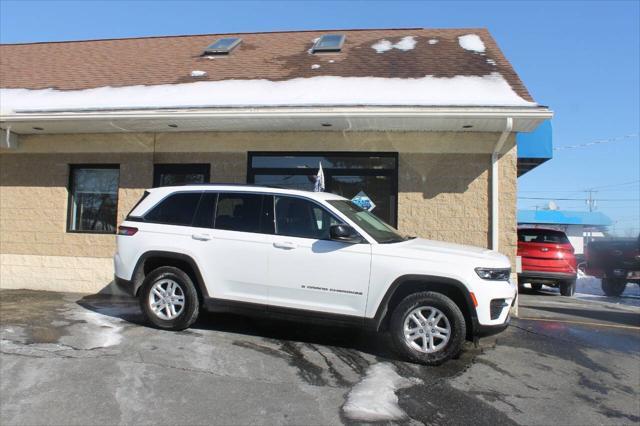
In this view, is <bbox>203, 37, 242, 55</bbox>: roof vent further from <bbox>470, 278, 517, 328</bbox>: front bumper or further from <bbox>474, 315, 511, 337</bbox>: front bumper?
<bbox>474, 315, 511, 337</bbox>: front bumper

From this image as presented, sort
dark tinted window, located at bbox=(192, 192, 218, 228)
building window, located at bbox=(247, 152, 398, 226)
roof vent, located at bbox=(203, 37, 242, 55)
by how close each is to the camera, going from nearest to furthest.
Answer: dark tinted window, located at bbox=(192, 192, 218, 228) < building window, located at bbox=(247, 152, 398, 226) < roof vent, located at bbox=(203, 37, 242, 55)

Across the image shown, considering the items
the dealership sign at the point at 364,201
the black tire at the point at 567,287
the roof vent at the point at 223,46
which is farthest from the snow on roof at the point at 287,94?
the black tire at the point at 567,287

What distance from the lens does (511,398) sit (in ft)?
14.2

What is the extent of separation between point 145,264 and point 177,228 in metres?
0.67

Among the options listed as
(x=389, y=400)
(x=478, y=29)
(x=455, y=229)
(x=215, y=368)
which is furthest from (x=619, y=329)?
(x=478, y=29)

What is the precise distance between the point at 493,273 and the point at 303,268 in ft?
6.87

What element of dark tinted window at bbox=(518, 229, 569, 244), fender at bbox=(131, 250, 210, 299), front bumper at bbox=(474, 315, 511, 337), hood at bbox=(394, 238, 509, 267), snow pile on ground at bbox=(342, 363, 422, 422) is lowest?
snow pile on ground at bbox=(342, 363, 422, 422)

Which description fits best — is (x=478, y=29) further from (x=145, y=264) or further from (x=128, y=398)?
(x=128, y=398)

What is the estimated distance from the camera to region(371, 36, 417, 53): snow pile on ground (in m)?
11.0

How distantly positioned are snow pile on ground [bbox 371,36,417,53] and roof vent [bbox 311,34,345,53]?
2.78ft

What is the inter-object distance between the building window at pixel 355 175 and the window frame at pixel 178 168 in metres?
1.31

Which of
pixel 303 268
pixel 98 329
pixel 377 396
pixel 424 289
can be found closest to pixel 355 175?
pixel 303 268

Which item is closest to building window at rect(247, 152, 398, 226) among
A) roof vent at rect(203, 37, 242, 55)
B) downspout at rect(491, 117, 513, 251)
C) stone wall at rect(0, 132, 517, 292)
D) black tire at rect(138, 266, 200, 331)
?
stone wall at rect(0, 132, 517, 292)

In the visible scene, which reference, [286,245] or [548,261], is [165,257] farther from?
[548,261]
